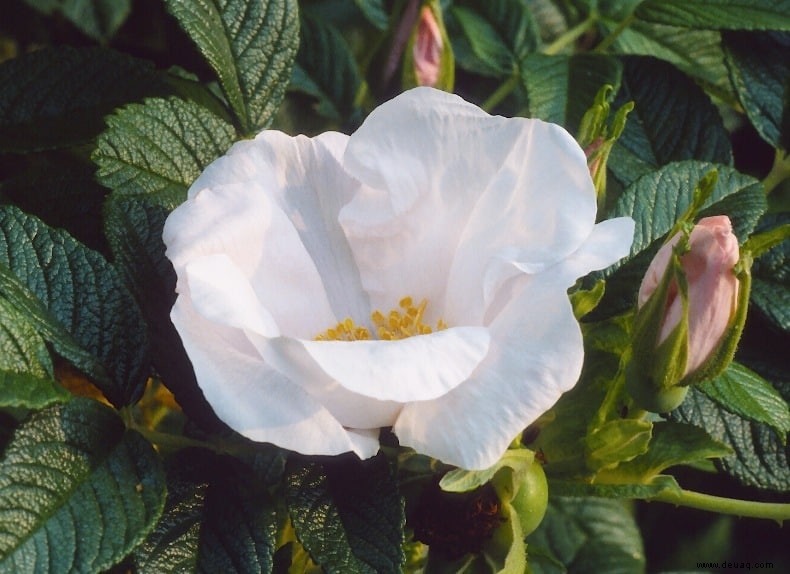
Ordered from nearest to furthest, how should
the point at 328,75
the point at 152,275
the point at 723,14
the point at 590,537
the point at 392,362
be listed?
the point at 392,362 → the point at 152,275 → the point at 723,14 → the point at 328,75 → the point at 590,537

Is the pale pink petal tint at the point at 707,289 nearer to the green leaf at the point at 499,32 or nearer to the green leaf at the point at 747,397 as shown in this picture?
the green leaf at the point at 747,397

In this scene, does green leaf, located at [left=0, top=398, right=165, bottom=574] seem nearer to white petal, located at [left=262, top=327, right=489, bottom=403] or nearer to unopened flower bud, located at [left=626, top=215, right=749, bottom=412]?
white petal, located at [left=262, top=327, right=489, bottom=403]

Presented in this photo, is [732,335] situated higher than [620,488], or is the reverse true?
[732,335]

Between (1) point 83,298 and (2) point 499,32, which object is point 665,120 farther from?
(1) point 83,298

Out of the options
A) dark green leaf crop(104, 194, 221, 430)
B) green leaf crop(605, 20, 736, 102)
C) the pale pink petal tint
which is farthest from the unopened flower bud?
green leaf crop(605, 20, 736, 102)

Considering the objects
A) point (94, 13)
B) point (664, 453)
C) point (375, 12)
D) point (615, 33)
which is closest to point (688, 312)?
point (664, 453)

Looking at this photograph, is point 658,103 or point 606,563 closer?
point 658,103

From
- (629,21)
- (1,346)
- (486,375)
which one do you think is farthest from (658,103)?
(1,346)

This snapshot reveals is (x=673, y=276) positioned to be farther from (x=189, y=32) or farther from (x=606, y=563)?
(x=606, y=563)
